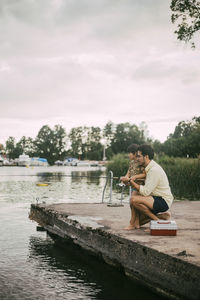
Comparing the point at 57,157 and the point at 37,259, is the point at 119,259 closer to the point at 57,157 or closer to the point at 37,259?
the point at 37,259

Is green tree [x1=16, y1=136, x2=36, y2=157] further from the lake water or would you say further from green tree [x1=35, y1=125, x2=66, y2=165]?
the lake water

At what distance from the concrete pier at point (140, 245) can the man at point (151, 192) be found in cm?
48

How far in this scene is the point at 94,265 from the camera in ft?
27.0

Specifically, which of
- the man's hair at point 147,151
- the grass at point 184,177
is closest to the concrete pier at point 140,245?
the man's hair at point 147,151

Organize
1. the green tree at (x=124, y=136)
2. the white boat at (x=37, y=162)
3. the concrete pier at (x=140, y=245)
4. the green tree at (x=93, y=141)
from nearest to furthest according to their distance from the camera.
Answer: the concrete pier at (x=140, y=245) < the green tree at (x=124, y=136) < the white boat at (x=37, y=162) < the green tree at (x=93, y=141)

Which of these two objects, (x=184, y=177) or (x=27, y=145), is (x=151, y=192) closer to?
(x=184, y=177)

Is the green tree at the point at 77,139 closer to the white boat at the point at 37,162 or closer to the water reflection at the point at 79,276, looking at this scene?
the white boat at the point at 37,162

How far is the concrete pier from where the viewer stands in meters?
5.33

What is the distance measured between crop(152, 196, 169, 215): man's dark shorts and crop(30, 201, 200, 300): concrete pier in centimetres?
49

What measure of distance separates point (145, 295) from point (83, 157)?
149 m

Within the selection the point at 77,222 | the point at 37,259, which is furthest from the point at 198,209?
the point at 37,259

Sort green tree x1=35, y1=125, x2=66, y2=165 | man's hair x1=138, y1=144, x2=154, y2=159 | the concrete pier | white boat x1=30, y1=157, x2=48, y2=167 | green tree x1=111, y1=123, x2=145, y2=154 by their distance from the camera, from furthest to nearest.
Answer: green tree x1=35, y1=125, x2=66, y2=165, white boat x1=30, y1=157, x2=48, y2=167, green tree x1=111, y1=123, x2=145, y2=154, man's hair x1=138, y1=144, x2=154, y2=159, the concrete pier

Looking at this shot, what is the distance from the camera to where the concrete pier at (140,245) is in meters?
5.33

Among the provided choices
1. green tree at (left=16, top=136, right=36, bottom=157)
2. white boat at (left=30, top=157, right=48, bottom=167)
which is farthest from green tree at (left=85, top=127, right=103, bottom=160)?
green tree at (left=16, top=136, right=36, bottom=157)
